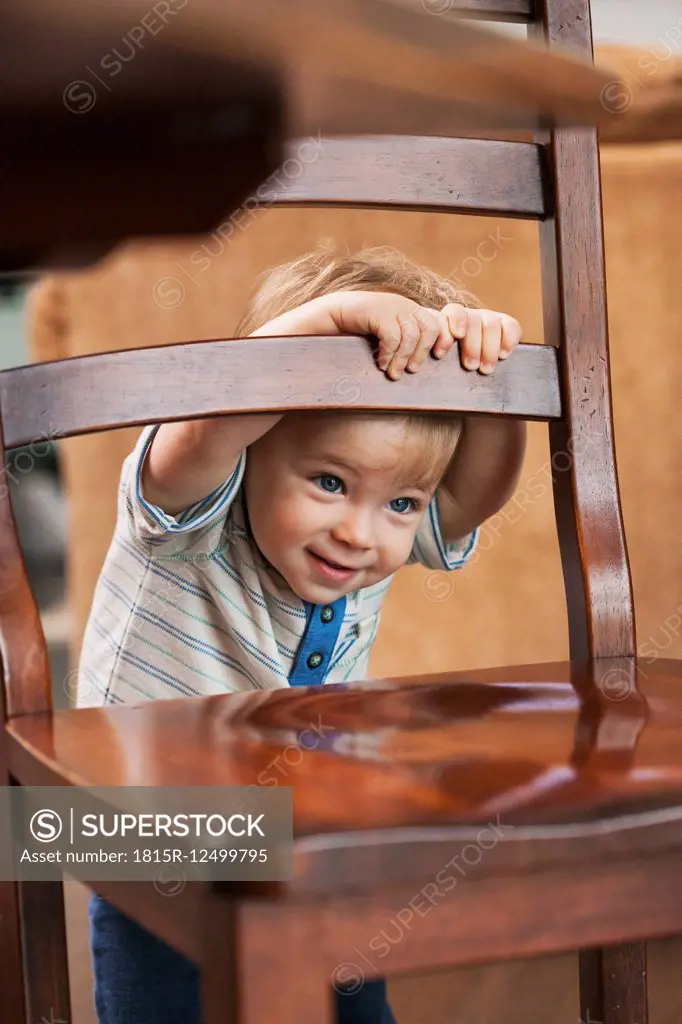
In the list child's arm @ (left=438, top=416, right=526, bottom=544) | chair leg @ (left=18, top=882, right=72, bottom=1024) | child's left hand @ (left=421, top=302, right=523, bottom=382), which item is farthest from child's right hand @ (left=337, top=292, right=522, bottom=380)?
chair leg @ (left=18, top=882, right=72, bottom=1024)

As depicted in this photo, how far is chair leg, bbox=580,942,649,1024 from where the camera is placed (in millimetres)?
757

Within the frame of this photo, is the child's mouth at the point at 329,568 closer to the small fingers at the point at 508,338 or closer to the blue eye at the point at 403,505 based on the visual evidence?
the blue eye at the point at 403,505

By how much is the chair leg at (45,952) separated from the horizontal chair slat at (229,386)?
0.25 m

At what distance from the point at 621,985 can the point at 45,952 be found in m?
0.39

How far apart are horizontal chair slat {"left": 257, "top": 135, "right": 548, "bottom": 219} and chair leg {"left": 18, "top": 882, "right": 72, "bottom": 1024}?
0.45 m

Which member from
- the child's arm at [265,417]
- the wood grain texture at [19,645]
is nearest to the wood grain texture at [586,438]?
the child's arm at [265,417]

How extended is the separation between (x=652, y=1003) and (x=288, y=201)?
3.23 ft

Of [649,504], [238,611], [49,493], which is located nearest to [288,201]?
[238,611]

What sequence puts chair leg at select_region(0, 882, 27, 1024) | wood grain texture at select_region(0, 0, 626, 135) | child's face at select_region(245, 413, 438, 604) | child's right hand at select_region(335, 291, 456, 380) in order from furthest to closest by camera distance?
child's face at select_region(245, 413, 438, 604), child's right hand at select_region(335, 291, 456, 380), chair leg at select_region(0, 882, 27, 1024), wood grain texture at select_region(0, 0, 626, 135)

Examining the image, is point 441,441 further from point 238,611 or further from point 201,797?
point 201,797

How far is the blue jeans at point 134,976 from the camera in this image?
95cm

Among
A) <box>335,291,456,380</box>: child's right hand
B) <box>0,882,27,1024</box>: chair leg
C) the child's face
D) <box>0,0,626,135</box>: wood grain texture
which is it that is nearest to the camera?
<box>0,0,626,135</box>: wood grain texture

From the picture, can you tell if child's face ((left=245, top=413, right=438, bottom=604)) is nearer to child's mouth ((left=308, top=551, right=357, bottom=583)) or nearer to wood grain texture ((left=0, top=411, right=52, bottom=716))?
child's mouth ((left=308, top=551, right=357, bottom=583))

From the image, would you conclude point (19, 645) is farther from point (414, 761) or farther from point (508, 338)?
point (508, 338)
